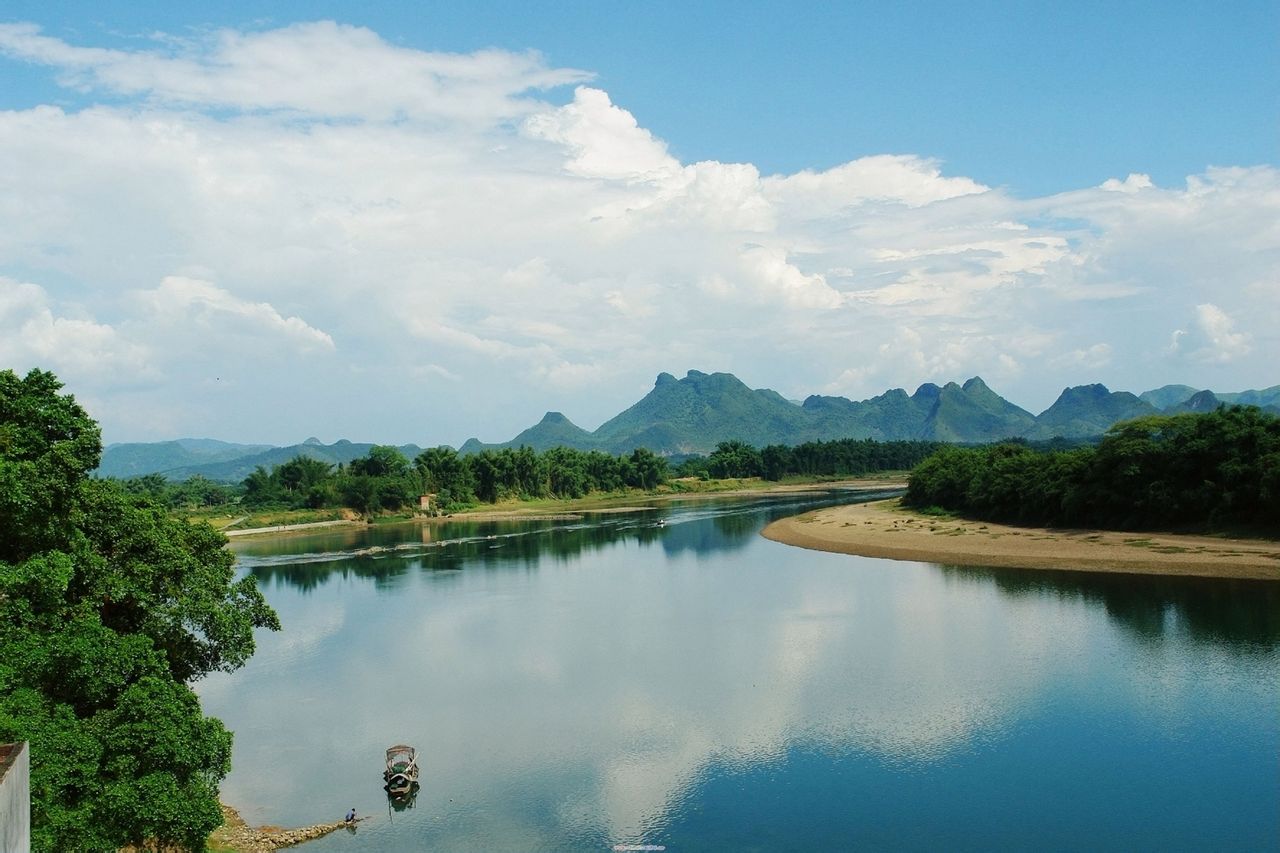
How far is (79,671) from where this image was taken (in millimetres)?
15469

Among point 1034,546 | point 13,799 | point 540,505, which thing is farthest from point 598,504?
point 13,799

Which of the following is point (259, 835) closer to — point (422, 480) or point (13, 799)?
point (13, 799)

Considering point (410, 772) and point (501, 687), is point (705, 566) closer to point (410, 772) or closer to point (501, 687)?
point (501, 687)

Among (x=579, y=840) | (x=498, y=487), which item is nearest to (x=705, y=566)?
(x=579, y=840)

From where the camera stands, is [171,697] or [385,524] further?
[385,524]

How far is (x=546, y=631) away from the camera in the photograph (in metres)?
39.5

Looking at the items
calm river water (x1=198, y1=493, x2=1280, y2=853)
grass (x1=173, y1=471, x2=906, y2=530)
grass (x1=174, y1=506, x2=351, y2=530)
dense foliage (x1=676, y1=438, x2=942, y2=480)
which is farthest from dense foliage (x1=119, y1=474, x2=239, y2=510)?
calm river water (x1=198, y1=493, x2=1280, y2=853)

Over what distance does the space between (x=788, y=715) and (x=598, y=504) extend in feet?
354

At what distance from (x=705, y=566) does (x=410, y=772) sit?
37.2 meters

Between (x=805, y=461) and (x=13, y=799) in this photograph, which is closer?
(x=13, y=799)

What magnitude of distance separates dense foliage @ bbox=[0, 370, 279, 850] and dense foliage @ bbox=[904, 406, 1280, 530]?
46.9m

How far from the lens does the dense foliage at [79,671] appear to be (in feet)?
46.8

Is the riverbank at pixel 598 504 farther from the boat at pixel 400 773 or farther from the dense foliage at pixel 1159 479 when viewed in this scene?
the boat at pixel 400 773

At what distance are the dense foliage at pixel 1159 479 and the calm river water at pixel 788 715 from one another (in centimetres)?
911
